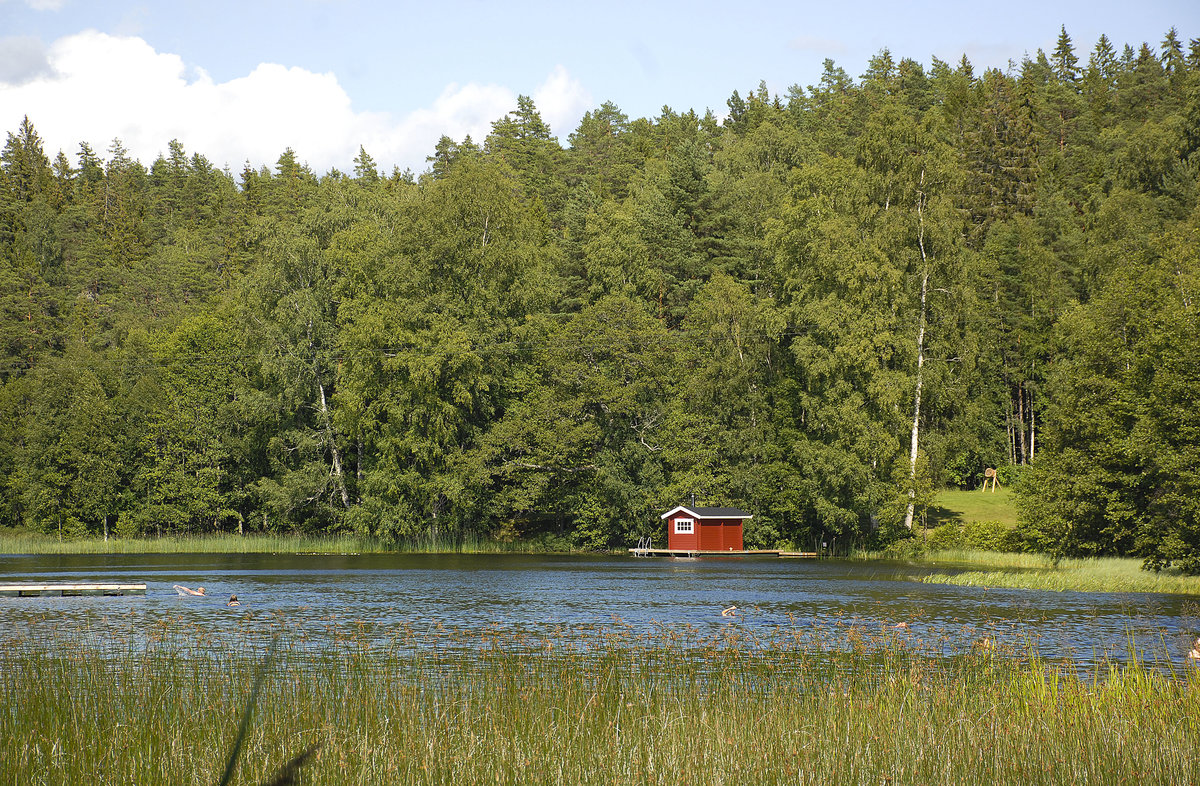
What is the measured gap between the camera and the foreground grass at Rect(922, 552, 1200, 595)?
32.9 meters

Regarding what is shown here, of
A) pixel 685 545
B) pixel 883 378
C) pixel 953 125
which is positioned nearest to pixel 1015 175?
pixel 953 125

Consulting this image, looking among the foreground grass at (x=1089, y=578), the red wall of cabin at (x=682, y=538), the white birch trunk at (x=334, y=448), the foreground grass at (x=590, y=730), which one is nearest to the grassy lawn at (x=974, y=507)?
the red wall of cabin at (x=682, y=538)

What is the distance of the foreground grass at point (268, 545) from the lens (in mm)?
58312

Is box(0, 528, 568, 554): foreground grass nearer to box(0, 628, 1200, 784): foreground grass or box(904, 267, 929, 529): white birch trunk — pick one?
box(904, 267, 929, 529): white birch trunk

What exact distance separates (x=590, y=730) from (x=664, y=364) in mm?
50257

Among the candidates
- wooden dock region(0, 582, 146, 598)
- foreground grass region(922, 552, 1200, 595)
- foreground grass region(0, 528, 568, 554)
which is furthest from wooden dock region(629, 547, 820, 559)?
wooden dock region(0, 582, 146, 598)

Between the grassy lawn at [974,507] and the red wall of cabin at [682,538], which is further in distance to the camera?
the red wall of cabin at [682,538]

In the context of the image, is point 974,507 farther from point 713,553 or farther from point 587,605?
point 587,605

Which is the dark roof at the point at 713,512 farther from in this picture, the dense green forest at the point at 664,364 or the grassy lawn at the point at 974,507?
the grassy lawn at the point at 974,507

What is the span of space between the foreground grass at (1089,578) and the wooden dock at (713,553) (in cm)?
1428

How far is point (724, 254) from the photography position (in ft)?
238

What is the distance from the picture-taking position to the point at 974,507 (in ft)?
192

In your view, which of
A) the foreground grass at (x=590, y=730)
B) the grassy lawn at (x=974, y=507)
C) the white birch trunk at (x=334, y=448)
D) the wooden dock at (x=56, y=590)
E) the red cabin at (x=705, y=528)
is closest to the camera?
the foreground grass at (x=590, y=730)

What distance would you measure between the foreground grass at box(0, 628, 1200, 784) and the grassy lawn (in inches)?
1706
